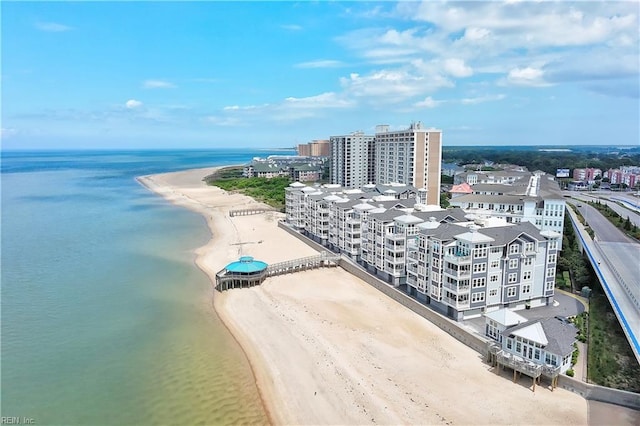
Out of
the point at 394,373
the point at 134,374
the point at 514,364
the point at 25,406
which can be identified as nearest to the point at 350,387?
Result: the point at 394,373

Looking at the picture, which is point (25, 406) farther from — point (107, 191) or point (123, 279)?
point (107, 191)

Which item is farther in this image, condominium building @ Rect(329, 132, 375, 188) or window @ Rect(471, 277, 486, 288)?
condominium building @ Rect(329, 132, 375, 188)

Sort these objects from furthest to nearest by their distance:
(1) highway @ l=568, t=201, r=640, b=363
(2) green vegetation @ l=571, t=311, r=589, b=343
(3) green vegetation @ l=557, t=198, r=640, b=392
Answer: (2) green vegetation @ l=571, t=311, r=589, b=343
(1) highway @ l=568, t=201, r=640, b=363
(3) green vegetation @ l=557, t=198, r=640, b=392

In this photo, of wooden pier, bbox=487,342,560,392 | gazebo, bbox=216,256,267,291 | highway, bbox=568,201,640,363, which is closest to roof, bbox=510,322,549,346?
wooden pier, bbox=487,342,560,392

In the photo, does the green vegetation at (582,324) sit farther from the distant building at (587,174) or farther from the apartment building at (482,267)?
the distant building at (587,174)

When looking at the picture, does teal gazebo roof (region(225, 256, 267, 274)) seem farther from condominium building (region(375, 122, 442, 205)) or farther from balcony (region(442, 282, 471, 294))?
condominium building (region(375, 122, 442, 205))

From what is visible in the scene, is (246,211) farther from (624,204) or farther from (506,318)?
(624,204)
